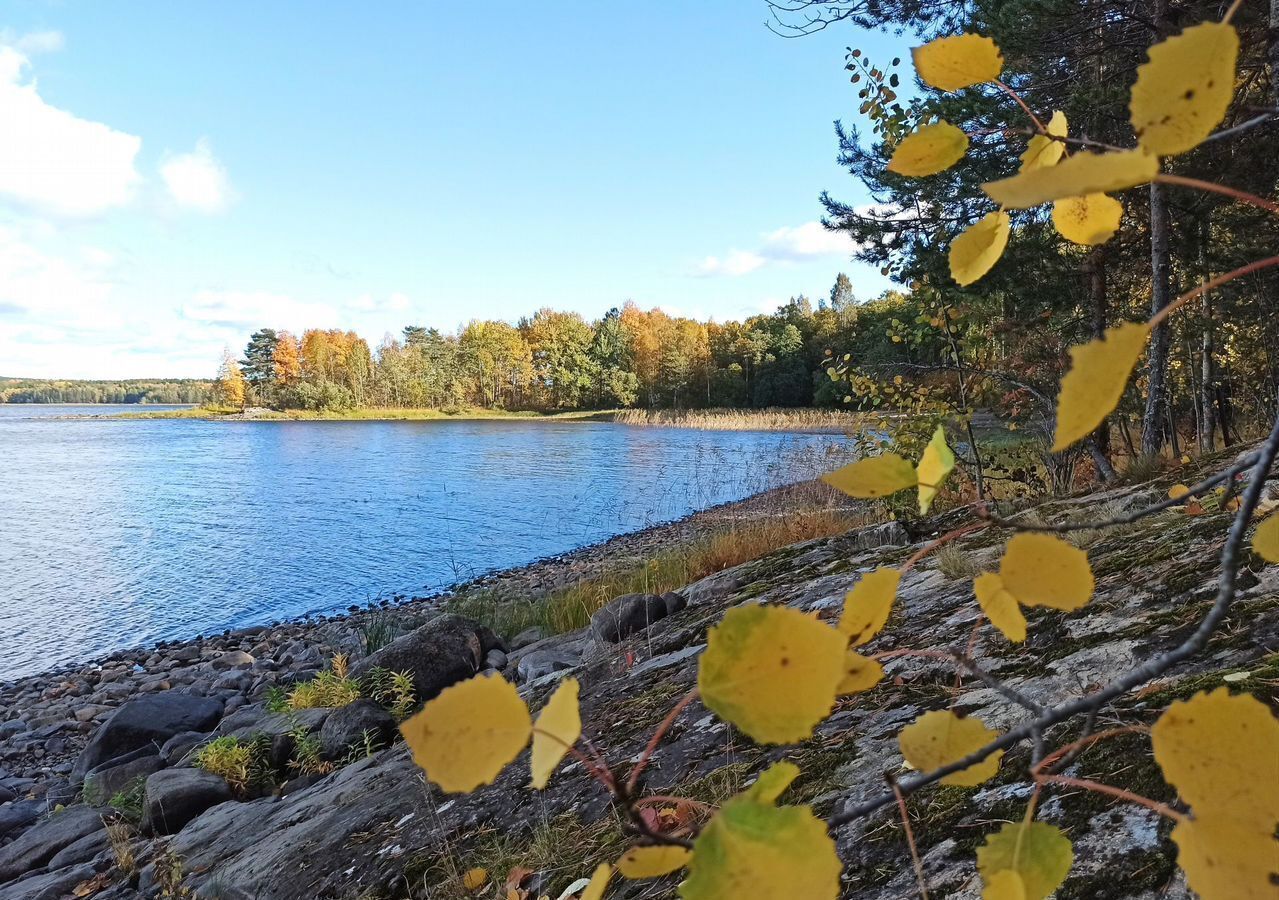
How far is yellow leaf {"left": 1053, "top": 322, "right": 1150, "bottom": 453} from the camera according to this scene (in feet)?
0.77

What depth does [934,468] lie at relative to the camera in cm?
38

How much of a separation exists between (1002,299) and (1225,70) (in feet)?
29.5

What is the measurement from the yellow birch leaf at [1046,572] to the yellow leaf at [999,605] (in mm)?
10

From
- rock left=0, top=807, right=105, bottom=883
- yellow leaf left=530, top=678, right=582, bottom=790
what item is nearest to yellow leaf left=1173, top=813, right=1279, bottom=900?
yellow leaf left=530, top=678, right=582, bottom=790

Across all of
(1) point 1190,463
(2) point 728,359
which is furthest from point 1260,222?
(2) point 728,359

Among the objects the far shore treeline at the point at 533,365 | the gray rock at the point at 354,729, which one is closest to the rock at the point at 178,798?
the gray rock at the point at 354,729

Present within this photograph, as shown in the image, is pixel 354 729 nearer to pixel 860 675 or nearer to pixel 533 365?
pixel 860 675

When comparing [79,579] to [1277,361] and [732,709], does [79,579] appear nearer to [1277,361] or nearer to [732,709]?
[732,709]

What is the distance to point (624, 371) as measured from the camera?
55.0m

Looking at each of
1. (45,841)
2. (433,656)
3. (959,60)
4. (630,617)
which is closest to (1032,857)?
(959,60)

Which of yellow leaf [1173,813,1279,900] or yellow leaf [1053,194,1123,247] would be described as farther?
yellow leaf [1053,194,1123,247]

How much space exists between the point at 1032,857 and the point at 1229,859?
9 centimetres

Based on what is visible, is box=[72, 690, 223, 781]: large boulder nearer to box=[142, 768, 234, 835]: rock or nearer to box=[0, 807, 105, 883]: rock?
box=[0, 807, 105, 883]: rock

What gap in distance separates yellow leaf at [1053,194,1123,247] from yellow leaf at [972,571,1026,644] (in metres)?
0.20
